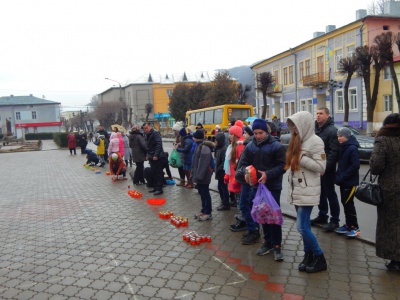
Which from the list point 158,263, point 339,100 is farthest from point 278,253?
point 339,100

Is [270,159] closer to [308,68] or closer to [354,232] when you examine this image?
[354,232]

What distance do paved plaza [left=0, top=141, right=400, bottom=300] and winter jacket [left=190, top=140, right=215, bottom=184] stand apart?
2.67ft

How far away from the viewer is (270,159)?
4938 mm

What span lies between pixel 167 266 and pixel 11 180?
1227cm

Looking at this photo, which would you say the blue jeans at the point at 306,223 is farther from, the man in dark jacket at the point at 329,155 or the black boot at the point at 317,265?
the man in dark jacket at the point at 329,155

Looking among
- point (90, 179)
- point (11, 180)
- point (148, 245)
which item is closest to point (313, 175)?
point (148, 245)

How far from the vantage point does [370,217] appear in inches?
281

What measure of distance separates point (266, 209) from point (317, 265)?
0.88m

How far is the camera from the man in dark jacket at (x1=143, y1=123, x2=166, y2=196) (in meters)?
10.2

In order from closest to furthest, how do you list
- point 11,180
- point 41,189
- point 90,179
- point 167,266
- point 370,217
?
point 167,266 < point 370,217 < point 41,189 < point 90,179 < point 11,180

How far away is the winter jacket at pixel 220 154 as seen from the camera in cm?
758

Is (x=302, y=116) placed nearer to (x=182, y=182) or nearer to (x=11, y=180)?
(x=182, y=182)

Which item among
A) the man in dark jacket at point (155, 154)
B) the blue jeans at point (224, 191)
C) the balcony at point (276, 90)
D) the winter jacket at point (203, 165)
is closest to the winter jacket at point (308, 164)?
the winter jacket at point (203, 165)

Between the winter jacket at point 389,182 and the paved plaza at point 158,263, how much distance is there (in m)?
0.39
